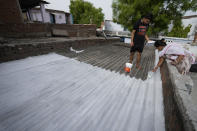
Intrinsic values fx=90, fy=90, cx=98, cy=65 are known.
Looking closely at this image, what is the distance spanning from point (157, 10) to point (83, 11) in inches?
792

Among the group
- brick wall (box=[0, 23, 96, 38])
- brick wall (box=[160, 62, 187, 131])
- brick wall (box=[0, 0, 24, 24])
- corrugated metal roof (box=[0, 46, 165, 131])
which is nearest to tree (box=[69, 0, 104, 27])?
brick wall (box=[0, 23, 96, 38])

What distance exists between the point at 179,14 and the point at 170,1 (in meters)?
1.45

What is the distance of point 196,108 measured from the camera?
0.87 m

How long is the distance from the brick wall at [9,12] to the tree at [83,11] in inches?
729

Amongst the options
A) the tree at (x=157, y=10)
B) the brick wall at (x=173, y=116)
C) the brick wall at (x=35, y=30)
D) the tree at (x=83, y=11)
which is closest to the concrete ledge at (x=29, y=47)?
the brick wall at (x=35, y=30)

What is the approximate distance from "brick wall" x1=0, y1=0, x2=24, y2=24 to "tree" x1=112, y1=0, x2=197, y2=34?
27.4 feet

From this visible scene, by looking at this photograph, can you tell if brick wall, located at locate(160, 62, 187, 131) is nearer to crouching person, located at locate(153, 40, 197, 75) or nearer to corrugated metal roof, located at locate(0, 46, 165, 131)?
corrugated metal roof, located at locate(0, 46, 165, 131)

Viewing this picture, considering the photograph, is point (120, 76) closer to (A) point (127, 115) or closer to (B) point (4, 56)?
(A) point (127, 115)

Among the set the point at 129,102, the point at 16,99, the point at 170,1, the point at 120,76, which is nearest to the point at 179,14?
the point at 170,1

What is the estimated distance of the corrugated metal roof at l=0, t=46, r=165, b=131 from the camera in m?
1.18

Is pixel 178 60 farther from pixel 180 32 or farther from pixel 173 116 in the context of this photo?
pixel 180 32

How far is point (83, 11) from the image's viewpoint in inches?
916

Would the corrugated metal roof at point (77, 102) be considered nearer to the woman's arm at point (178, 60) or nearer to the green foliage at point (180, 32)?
the woman's arm at point (178, 60)

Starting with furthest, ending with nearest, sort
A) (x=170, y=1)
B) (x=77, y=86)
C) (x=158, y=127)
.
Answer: (x=170, y=1) → (x=77, y=86) → (x=158, y=127)
